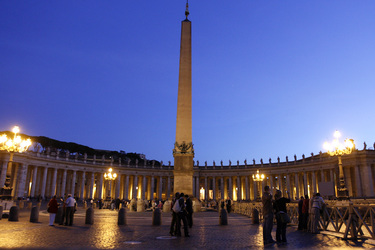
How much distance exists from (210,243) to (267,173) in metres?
71.6

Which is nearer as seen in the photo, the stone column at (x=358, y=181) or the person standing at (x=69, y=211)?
the person standing at (x=69, y=211)

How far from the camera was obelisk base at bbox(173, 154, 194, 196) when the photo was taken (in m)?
27.4

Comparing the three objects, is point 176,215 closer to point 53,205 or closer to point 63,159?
point 53,205

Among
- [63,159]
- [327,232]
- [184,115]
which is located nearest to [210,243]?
[327,232]

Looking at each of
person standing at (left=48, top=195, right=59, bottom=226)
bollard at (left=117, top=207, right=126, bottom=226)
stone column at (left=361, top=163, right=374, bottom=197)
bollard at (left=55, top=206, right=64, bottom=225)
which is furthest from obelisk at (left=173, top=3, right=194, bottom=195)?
stone column at (left=361, top=163, right=374, bottom=197)

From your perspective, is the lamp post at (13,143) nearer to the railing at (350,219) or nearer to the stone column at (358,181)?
the railing at (350,219)

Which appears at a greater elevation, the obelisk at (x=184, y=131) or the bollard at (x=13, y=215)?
the obelisk at (x=184, y=131)

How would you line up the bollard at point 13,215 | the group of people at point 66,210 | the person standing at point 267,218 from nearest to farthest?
the person standing at point 267,218
the group of people at point 66,210
the bollard at point 13,215

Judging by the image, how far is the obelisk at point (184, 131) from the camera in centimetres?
2747

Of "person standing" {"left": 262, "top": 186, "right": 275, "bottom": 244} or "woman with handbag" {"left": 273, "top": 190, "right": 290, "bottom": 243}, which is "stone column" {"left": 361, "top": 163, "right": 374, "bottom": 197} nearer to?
"woman with handbag" {"left": 273, "top": 190, "right": 290, "bottom": 243}

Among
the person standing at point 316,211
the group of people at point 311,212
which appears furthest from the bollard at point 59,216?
the person standing at point 316,211

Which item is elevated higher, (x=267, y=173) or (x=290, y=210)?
(x=267, y=173)

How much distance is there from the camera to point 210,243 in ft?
33.9

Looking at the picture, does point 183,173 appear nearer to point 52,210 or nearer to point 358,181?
point 52,210
